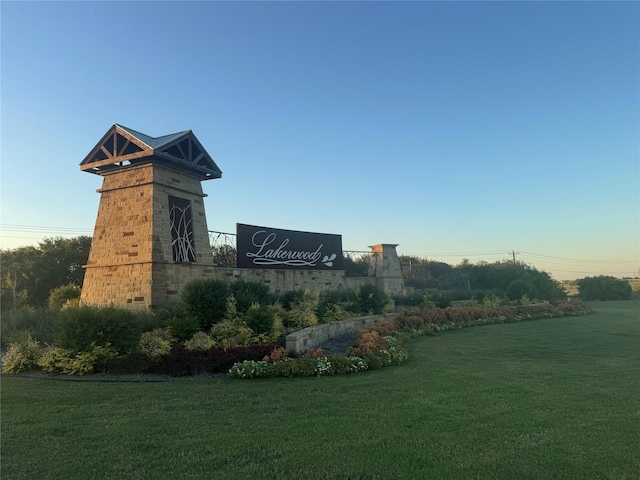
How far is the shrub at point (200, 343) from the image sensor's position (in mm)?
7973

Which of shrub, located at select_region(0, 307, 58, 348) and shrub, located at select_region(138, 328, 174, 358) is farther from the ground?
shrub, located at select_region(0, 307, 58, 348)

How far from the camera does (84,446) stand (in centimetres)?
365

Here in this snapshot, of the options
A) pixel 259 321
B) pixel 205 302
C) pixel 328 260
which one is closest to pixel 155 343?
pixel 205 302

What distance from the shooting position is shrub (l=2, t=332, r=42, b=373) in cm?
724

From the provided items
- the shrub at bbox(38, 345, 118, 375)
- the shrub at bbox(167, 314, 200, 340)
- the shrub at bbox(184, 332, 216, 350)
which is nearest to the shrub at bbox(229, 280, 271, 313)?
the shrub at bbox(167, 314, 200, 340)

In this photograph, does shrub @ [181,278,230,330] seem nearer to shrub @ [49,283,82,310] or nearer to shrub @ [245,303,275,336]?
shrub @ [245,303,275,336]

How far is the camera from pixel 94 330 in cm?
725

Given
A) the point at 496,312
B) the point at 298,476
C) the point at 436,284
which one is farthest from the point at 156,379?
the point at 436,284

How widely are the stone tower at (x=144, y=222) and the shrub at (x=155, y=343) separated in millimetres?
3312

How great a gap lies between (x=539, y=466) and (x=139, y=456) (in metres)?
3.44

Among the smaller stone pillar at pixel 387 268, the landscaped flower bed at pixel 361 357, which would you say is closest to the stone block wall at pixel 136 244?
the landscaped flower bed at pixel 361 357

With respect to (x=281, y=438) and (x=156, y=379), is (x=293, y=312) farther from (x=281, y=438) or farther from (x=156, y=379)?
(x=281, y=438)

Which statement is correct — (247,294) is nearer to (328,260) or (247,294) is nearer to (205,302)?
(205,302)

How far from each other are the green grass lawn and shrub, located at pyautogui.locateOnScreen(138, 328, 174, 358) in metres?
1.32
